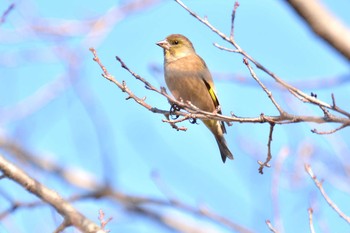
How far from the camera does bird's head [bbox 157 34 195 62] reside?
610 cm

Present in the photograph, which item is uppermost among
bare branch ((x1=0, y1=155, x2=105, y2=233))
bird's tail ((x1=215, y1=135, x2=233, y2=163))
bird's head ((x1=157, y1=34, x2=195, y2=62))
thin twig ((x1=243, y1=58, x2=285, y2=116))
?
bird's head ((x1=157, y1=34, x2=195, y2=62))

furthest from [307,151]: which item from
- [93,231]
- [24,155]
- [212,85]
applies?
[24,155]

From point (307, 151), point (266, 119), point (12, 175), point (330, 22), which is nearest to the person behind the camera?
point (330, 22)

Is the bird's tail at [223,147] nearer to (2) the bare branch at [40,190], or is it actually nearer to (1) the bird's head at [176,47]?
(1) the bird's head at [176,47]

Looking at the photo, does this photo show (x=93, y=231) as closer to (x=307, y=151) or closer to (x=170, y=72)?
(x=307, y=151)

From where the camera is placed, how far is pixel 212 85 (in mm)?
5793

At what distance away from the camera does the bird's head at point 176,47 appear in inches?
240

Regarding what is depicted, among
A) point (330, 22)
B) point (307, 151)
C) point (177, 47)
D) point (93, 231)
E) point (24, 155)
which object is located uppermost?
point (177, 47)

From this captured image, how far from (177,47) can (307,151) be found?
2.12 meters

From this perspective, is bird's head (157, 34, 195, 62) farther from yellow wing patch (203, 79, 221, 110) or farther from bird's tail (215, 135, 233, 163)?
bird's tail (215, 135, 233, 163)

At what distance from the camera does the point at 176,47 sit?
20.4 ft

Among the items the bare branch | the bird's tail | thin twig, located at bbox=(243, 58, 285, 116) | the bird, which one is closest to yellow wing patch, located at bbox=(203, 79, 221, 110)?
the bird

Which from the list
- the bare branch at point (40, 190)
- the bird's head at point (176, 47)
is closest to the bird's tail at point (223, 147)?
the bird's head at point (176, 47)

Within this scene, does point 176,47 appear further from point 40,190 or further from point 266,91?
point 266,91
